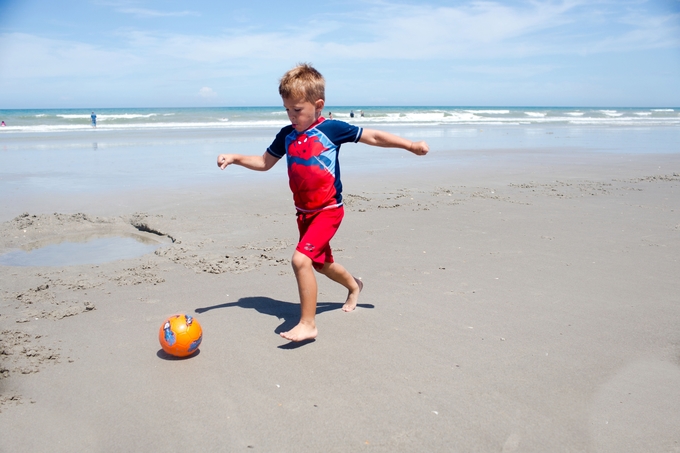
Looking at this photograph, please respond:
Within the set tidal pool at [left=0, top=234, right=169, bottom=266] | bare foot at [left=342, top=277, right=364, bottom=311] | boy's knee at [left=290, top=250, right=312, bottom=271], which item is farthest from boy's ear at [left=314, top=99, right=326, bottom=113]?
tidal pool at [left=0, top=234, right=169, bottom=266]

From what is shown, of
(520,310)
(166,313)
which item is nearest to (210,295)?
(166,313)

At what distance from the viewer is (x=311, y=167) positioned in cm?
378

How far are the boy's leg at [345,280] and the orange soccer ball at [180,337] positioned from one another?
105cm

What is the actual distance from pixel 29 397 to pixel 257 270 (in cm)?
246

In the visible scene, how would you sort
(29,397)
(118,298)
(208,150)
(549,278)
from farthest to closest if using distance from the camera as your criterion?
(208,150)
(549,278)
(118,298)
(29,397)

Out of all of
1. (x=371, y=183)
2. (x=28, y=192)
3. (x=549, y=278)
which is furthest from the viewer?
(x=371, y=183)

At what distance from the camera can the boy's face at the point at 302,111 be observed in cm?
369

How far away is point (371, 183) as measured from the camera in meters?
10.5

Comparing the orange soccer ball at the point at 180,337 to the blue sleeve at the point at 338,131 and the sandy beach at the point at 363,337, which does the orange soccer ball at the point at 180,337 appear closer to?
the sandy beach at the point at 363,337

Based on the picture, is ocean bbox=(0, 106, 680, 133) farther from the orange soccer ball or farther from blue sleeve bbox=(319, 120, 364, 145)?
the orange soccer ball

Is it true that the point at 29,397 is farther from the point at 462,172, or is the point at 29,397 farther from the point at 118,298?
the point at 462,172

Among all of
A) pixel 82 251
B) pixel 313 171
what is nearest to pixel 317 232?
pixel 313 171

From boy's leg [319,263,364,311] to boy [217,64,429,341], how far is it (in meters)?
0.10

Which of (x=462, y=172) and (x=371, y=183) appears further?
(x=462, y=172)
